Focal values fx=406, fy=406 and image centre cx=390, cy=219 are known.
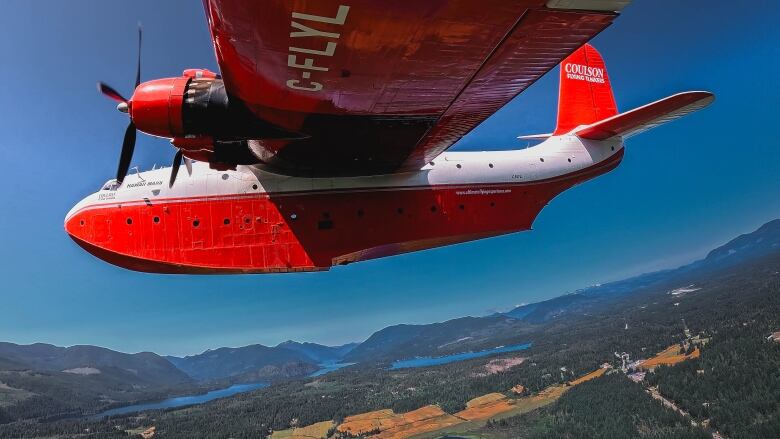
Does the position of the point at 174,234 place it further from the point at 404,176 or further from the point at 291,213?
the point at 404,176

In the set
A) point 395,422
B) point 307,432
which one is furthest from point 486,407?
point 307,432

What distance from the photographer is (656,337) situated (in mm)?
171750

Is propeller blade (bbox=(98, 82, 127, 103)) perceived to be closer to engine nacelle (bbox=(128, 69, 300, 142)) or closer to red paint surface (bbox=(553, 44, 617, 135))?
engine nacelle (bbox=(128, 69, 300, 142))

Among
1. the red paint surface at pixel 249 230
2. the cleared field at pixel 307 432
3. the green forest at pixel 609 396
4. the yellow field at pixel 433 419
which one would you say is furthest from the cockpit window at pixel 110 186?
the cleared field at pixel 307 432

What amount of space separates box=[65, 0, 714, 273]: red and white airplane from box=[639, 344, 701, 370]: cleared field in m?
156

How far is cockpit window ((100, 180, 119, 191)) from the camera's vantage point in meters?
11.1

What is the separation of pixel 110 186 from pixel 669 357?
17746 cm

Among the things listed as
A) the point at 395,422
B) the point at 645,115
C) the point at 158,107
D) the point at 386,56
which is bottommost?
the point at 395,422

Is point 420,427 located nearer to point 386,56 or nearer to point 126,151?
point 126,151

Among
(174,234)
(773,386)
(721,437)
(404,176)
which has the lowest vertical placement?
(721,437)

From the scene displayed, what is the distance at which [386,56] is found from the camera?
17.1 feet

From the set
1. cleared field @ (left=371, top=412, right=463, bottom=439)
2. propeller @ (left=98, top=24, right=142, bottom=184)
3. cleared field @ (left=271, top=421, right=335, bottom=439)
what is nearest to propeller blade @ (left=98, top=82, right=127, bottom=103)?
propeller @ (left=98, top=24, right=142, bottom=184)

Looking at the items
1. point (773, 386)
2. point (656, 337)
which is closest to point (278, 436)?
point (773, 386)

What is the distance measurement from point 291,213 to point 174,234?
308cm
